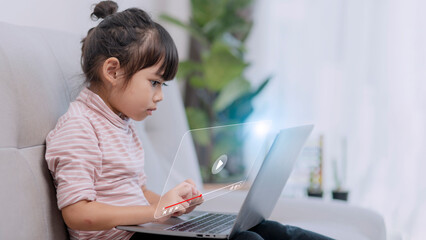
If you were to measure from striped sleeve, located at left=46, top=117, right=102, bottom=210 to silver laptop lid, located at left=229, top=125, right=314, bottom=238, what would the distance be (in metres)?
0.29

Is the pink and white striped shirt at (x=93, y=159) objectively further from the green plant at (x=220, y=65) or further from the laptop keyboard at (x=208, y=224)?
the green plant at (x=220, y=65)

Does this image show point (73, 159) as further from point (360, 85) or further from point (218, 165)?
point (360, 85)

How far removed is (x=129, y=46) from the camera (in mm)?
1074

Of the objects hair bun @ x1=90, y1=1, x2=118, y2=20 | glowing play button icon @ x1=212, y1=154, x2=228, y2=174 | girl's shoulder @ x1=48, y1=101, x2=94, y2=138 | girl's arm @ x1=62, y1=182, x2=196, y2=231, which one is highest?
hair bun @ x1=90, y1=1, x2=118, y2=20

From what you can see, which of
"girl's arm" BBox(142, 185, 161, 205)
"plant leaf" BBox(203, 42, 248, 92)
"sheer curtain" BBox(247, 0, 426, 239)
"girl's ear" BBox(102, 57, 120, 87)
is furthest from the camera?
"plant leaf" BBox(203, 42, 248, 92)

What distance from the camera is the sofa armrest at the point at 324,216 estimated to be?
130 cm

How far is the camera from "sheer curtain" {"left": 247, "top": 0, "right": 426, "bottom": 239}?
2498mm

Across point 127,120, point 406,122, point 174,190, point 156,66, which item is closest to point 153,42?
point 156,66

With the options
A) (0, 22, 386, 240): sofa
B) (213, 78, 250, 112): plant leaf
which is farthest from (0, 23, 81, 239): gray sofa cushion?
(213, 78, 250, 112): plant leaf

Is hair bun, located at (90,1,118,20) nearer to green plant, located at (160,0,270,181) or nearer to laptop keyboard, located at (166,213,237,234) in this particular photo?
Answer: laptop keyboard, located at (166,213,237,234)

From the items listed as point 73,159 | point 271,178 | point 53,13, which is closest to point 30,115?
point 73,159

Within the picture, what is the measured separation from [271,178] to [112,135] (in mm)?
333

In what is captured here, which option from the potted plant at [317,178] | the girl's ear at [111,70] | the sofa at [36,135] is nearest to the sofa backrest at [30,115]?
the sofa at [36,135]

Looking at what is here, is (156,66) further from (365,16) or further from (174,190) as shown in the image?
(365,16)
